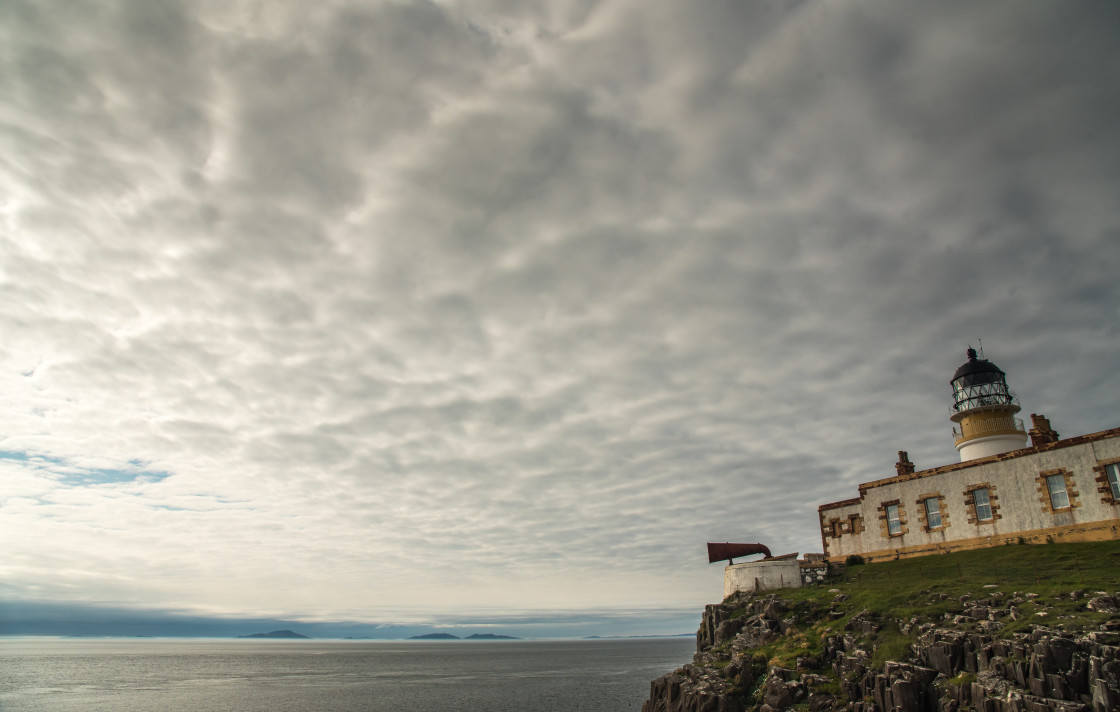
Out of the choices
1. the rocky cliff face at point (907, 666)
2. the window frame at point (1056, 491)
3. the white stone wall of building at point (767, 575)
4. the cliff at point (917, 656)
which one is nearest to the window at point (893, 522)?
the white stone wall of building at point (767, 575)

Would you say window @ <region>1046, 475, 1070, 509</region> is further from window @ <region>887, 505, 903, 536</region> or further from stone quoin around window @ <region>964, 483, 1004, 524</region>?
window @ <region>887, 505, 903, 536</region>

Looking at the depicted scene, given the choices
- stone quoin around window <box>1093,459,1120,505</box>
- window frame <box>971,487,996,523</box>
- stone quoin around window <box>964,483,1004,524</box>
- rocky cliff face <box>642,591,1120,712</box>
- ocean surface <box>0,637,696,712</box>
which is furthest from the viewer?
ocean surface <box>0,637,696,712</box>

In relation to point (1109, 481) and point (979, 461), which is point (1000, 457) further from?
point (1109, 481)

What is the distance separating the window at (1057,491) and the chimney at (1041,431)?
13.6 ft

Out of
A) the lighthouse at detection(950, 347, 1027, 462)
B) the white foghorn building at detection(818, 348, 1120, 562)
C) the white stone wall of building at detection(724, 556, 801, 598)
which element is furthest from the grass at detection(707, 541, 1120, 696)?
the lighthouse at detection(950, 347, 1027, 462)

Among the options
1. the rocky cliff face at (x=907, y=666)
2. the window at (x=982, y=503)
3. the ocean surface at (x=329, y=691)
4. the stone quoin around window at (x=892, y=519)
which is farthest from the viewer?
the ocean surface at (x=329, y=691)

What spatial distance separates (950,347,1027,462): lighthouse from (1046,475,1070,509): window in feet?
27.0

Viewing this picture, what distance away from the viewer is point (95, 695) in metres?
81.9

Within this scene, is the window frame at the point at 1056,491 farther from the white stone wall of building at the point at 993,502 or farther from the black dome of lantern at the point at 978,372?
the black dome of lantern at the point at 978,372

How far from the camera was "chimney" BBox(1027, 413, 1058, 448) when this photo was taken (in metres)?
39.5

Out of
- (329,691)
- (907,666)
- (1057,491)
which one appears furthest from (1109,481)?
(329,691)

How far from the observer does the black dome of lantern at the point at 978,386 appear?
46.3 meters

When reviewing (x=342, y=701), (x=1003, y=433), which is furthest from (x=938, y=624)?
(x=342, y=701)

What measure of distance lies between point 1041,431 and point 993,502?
19.7 ft
